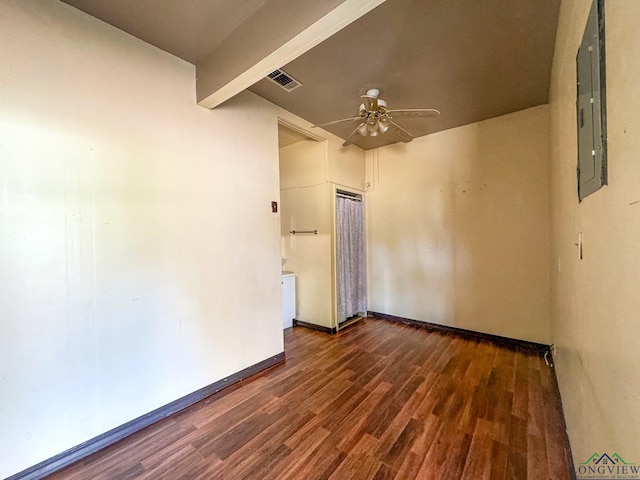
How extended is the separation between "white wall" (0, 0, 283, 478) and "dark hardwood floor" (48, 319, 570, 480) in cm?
30

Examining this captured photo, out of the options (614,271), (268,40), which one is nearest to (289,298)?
(268,40)

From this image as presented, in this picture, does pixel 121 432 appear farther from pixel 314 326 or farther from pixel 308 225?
pixel 308 225

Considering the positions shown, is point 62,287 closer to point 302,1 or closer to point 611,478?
point 302,1

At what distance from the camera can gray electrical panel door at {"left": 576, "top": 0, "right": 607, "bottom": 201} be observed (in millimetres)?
751

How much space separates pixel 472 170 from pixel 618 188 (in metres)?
3.02

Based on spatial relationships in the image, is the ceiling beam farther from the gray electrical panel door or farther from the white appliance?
the white appliance

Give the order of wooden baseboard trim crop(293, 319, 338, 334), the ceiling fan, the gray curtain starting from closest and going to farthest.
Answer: the ceiling fan < wooden baseboard trim crop(293, 319, 338, 334) < the gray curtain

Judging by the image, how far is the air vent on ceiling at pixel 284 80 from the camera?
2264 mm

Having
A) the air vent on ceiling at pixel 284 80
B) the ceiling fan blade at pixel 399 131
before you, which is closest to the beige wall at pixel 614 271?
the ceiling fan blade at pixel 399 131

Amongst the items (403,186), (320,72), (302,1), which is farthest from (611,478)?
(403,186)

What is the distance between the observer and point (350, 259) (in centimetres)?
394

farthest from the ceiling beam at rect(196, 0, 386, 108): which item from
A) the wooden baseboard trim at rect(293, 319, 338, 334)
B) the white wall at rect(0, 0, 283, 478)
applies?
the wooden baseboard trim at rect(293, 319, 338, 334)

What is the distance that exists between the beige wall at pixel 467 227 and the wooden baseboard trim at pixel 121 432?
2.61m

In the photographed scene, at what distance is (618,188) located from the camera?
2.21 feet
